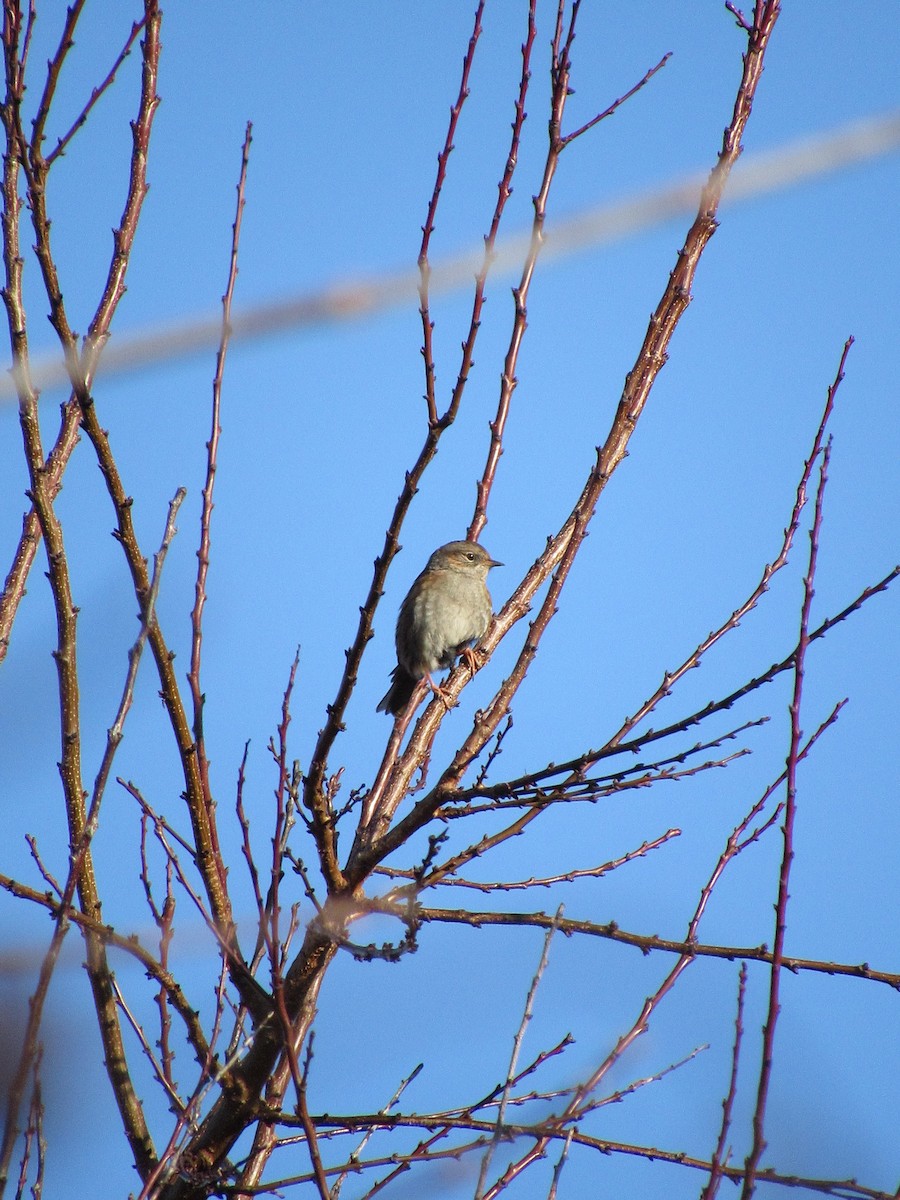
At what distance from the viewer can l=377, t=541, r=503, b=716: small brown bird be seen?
7.87 meters

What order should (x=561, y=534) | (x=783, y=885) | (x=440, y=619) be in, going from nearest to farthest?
(x=783, y=885), (x=561, y=534), (x=440, y=619)

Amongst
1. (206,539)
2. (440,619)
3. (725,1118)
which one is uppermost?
(440,619)

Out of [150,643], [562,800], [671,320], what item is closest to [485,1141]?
[562,800]

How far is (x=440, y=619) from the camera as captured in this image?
313 inches

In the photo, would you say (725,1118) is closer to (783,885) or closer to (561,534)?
(783,885)

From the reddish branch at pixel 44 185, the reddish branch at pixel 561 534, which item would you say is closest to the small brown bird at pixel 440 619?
the reddish branch at pixel 561 534

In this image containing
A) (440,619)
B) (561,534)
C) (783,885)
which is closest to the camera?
(783,885)

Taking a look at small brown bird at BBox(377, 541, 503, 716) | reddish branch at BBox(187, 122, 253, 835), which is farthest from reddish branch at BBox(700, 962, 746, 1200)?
small brown bird at BBox(377, 541, 503, 716)

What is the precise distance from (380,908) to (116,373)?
8.30 ft

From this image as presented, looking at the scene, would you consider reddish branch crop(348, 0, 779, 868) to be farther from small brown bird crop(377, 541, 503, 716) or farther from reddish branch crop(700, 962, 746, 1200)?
small brown bird crop(377, 541, 503, 716)

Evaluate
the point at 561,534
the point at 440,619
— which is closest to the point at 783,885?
the point at 561,534

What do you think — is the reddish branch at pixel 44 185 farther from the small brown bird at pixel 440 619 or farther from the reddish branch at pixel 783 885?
the small brown bird at pixel 440 619

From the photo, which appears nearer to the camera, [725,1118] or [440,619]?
[725,1118]

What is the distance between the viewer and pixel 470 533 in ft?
14.6
